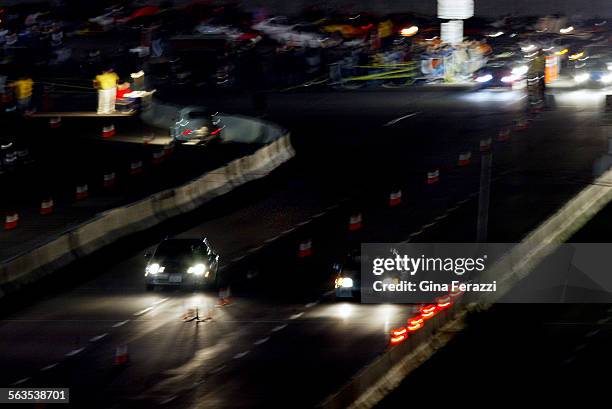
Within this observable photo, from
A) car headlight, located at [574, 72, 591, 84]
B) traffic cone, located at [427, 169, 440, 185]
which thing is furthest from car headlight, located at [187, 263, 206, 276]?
car headlight, located at [574, 72, 591, 84]

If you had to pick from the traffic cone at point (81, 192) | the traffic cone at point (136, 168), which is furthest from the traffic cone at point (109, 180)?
the traffic cone at point (81, 192)

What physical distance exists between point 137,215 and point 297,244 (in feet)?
13.6

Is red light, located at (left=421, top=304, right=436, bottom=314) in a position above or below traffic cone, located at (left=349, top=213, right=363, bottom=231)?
above

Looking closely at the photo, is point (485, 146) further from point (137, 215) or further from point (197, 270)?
point (197, 270)

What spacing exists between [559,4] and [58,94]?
3766cm

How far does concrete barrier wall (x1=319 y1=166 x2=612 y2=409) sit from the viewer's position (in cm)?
2073

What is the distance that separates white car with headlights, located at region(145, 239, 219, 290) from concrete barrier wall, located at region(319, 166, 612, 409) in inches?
Result: 226

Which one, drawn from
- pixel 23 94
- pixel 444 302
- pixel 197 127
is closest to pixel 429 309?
pixel 444 302

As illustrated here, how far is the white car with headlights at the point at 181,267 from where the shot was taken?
29.2 meters

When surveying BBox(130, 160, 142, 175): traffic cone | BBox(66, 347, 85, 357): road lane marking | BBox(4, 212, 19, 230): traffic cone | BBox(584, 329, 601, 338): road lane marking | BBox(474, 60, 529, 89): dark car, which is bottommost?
BBox(474, 60, 529, 89): dark car

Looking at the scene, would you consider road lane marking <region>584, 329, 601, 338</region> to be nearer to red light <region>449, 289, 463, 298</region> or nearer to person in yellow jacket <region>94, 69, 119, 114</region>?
red light <region>449, 289, 463, 298</region>

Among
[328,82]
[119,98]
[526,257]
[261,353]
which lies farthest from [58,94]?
[261,353]

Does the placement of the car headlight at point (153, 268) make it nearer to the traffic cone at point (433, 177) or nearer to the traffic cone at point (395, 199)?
the traffic cone at point (395, 199)

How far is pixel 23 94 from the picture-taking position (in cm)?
5297
